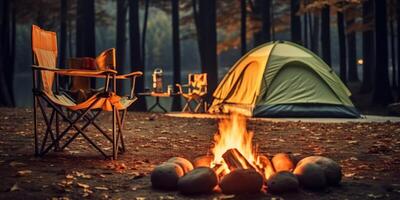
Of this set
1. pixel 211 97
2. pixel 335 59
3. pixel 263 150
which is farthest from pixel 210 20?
pixel 335 59

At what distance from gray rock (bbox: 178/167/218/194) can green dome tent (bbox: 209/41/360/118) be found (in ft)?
27.3

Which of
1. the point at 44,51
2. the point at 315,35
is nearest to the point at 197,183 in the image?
the point at 44,51

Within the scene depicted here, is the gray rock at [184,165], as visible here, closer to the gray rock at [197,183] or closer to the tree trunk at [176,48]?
the gray rock at [197,183]

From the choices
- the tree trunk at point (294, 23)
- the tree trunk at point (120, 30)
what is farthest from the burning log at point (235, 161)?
the tree trunk at point (294, 23)

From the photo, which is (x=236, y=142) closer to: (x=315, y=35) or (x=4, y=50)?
(x=4, y=50)

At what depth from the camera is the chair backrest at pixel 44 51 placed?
Answer: 5.69m

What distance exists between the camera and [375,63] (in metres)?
15.7

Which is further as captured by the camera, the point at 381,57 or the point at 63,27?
the point at 63,27

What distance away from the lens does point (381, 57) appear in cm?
1555

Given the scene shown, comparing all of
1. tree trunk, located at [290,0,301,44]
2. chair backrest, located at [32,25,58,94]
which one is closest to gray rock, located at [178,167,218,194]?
chair backrest, located at [32,25,58,94]

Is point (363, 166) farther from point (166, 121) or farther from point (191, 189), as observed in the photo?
point (166, 121)

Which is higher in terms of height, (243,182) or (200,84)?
(200,84)

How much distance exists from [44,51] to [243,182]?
326 cm

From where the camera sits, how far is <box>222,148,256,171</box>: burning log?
4543 mm
